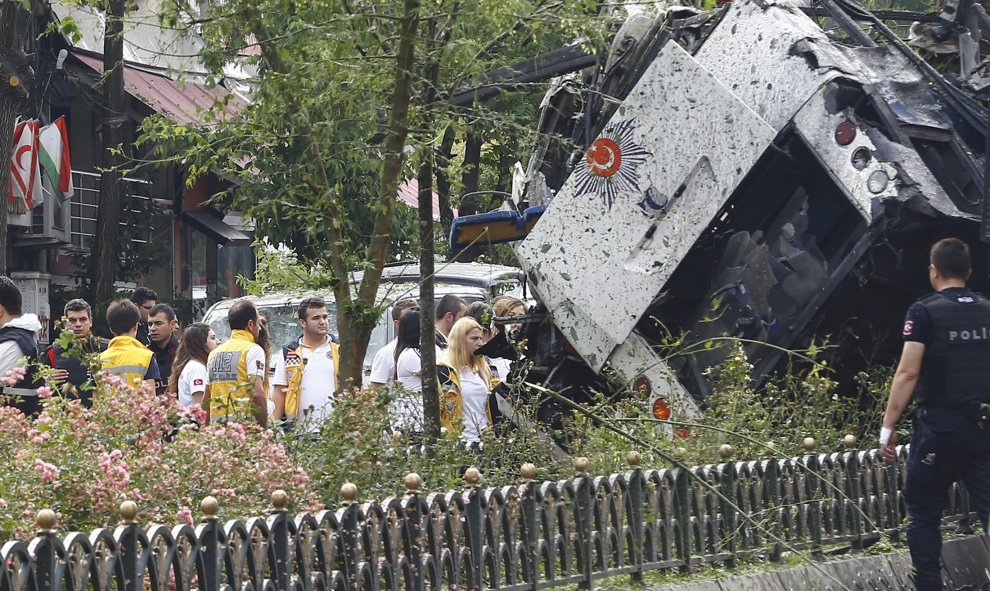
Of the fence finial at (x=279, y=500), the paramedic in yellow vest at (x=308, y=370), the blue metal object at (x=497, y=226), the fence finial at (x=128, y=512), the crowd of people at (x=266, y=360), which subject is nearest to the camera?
the fence finial at (x=128, y=512)

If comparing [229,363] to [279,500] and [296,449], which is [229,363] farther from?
[279,500]

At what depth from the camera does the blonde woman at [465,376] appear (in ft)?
29.8

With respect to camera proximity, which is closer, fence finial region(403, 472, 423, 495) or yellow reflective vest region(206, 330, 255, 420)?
fence finial region(403, 472, 423, 495)

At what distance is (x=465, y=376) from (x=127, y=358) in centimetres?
194

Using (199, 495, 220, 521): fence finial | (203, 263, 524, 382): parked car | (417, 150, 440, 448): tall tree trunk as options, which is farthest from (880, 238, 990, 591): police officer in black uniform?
(203, 263, 524, 382): parked car

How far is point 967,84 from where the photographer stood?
9.30 metres

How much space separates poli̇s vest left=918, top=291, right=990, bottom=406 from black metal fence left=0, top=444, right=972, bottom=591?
70cm

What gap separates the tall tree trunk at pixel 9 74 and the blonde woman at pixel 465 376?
6.77 m

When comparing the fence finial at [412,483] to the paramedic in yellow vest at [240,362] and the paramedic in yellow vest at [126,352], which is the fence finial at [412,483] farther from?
the paramedic in yellow vest at [126,352]

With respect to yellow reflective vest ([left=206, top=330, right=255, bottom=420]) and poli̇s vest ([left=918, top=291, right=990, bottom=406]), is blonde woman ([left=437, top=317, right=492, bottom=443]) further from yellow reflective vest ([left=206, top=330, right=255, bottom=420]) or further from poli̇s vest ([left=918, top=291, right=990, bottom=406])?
poli̇s vest ([left=918, top=291, right=990, bottom=406])

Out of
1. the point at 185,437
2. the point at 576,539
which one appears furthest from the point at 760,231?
the point at 185,437

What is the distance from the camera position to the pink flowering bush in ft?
16.5

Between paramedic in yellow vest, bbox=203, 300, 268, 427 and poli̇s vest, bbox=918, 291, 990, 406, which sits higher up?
paramedic in yellow vest, bbox=203, 300, 268, 427

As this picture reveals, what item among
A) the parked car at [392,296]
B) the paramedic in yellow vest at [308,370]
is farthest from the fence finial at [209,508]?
the parked car at [392,296]
